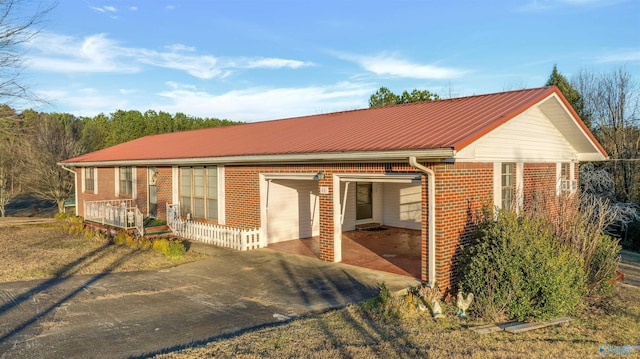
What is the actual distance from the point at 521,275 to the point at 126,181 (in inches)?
660

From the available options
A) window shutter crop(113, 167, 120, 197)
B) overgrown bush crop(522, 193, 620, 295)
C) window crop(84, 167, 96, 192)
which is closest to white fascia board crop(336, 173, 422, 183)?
overgrown bush crop(522, 193, 620, 295)

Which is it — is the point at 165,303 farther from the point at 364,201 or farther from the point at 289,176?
the point at 364,201

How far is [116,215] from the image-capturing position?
54.8ft

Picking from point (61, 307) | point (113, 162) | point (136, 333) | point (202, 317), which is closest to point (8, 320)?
point (61, 307)

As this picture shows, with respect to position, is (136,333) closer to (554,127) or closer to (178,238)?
(178,238)

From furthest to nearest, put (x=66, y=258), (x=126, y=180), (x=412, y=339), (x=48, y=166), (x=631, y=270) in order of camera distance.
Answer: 1. (x=48, y=166)
2. (x=126, y=180)
3. (x=631, y=270)
4. (x=66, y=258)
5. (x=412, y=339)

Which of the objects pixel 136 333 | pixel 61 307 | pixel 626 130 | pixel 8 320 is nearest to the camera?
pixel 136 333

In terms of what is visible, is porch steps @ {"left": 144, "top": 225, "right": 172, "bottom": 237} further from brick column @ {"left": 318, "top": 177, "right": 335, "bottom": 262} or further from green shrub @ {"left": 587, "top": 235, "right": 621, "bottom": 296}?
green shrub @ {"left": 587, "top": 235, "right": 621, "bottom": 296}

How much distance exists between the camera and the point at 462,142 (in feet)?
26.6

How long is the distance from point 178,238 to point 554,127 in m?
12.1

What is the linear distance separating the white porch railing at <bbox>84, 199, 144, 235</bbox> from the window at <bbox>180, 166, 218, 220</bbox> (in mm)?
1669

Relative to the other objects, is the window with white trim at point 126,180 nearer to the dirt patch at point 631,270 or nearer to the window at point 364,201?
the window at point 364,201

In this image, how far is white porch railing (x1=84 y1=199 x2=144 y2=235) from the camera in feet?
52.1

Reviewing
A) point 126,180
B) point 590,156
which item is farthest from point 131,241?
point 590,156
